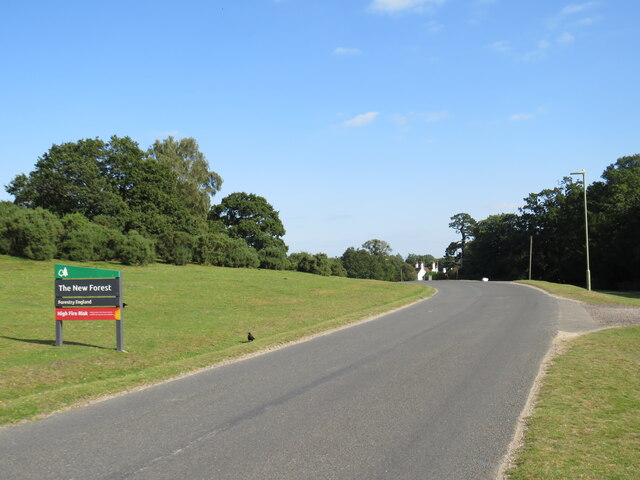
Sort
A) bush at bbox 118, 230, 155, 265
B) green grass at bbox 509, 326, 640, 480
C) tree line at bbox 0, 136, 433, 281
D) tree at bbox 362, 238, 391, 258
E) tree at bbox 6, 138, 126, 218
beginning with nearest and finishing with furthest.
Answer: green grass at bbox 509, 326, 640, 480 → tree line at bbox 0, 136, 433, 281 → bush at bbox 118, 230, 155, 265 → tree at bbox 6, 138, 126, 218 → tree at bbox 362, 238, 391, 258

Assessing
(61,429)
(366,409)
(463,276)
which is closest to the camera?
(61,429)

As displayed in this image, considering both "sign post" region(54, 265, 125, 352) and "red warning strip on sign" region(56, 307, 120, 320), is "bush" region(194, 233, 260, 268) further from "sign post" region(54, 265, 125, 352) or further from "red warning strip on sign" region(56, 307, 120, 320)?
"red warning strip on sign" region(56, 307, 120, 320)

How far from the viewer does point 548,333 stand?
16.4m

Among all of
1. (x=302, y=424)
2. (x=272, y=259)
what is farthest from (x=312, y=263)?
(x=302, y=424)

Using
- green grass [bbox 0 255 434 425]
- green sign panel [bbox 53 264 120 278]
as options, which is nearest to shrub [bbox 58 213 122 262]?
green grass [bbox 0 255 434 425]

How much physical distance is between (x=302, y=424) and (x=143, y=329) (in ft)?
34.9

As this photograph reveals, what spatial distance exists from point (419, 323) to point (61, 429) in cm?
1415

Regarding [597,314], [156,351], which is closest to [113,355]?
[156,351]

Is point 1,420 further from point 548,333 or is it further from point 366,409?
point 548,333

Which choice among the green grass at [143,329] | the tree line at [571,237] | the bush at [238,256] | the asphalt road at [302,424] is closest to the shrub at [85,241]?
the green grass at [143,329]

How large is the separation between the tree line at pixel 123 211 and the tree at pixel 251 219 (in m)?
4.66

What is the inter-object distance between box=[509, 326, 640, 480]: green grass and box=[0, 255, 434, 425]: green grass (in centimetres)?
659

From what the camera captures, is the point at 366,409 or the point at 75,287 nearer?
the point at 366,409

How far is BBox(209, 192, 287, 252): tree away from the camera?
74125mm
